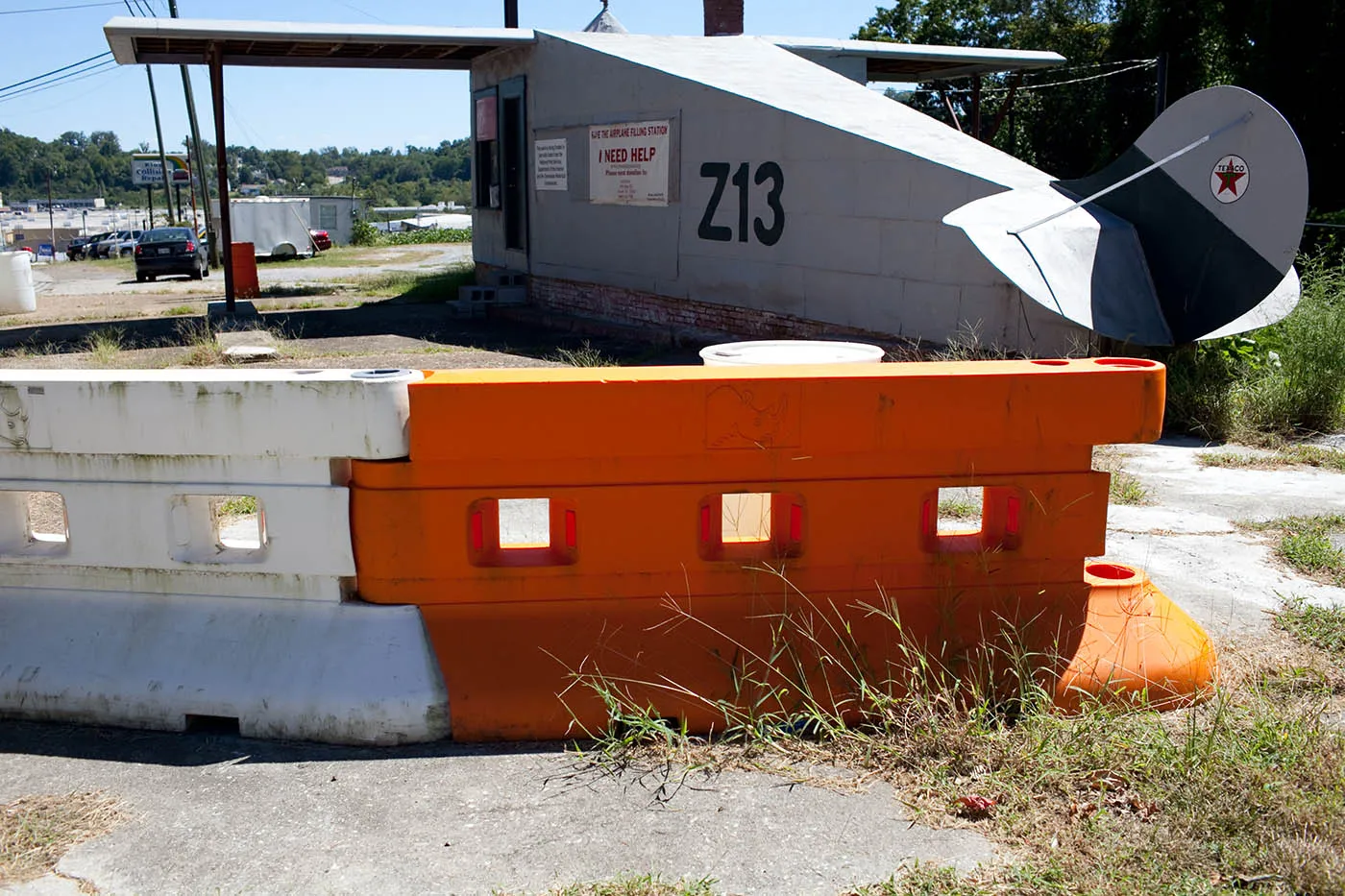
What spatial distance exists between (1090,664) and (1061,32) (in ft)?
111

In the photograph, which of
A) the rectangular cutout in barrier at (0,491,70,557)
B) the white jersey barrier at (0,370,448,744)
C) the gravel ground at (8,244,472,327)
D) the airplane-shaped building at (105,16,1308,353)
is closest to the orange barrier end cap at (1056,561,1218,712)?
the white jersey barrier at (0,370,448,744)

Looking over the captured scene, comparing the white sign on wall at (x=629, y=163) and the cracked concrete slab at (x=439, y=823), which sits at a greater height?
the white sign on wall at (x=629, y=163)

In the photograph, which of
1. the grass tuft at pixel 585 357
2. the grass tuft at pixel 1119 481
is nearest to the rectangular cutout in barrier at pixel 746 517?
the grass tuft at pixel 1119 481

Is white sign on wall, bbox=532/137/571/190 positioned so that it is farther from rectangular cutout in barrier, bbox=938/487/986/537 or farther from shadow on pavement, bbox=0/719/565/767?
shadow on pavement, bbox=0/719/565/767

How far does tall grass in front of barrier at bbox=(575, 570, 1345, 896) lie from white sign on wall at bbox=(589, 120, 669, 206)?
38.4ft

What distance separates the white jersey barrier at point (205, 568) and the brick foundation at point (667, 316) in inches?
335

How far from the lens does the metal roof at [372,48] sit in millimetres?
16000

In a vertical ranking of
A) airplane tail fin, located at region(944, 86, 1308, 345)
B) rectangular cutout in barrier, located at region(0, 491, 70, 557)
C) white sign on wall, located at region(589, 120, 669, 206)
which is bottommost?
rectangular cutout in barrier, located at region(0, 491, 70, 557)

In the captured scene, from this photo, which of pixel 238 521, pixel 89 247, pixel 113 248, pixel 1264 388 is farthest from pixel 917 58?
pixel 89 247

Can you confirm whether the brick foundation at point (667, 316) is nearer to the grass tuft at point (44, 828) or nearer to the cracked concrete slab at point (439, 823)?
the cracked concrete slab at point (439, 823)

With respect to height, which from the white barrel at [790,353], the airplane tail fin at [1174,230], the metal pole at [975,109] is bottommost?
the white barrel at [790,353]

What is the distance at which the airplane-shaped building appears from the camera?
29.7 feet

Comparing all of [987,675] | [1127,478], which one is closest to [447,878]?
[987,675]

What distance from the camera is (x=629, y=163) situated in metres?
15.9
